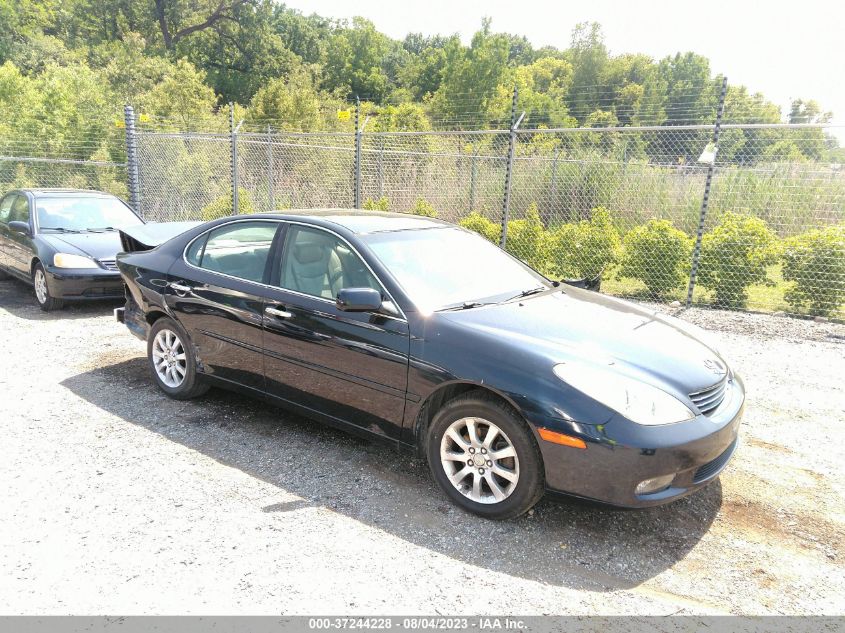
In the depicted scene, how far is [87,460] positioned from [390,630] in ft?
7.83

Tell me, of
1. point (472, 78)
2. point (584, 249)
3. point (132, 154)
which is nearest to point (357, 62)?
point (472, 78)

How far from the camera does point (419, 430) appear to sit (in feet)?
10.9

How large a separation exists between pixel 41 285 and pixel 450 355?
646cm

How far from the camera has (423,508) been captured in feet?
10.6

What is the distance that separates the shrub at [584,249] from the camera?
10.1 meters

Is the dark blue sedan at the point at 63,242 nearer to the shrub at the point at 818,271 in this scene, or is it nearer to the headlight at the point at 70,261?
the headlight at the point at 70,261

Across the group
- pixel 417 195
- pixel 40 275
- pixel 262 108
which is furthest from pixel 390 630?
pixel 262 108

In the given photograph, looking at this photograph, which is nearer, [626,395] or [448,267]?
[626,395]

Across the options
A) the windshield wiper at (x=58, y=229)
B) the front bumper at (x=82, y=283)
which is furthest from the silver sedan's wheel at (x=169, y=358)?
the windshield wiper at (x=58, y=229)

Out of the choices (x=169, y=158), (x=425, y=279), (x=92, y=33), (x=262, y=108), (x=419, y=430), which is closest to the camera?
(x=419, y=430)

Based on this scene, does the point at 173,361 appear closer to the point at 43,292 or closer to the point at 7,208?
the point at 43,292

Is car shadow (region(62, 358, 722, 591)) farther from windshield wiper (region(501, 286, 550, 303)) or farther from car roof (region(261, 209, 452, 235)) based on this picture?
car roof (region(261, 209, 452, 235))

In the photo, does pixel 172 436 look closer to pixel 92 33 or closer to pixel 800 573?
pixel 800 573

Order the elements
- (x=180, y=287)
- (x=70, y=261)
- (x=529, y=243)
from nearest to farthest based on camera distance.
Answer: (x=180, y=287) < (x=70, y=261) < (x=529, y=243)
